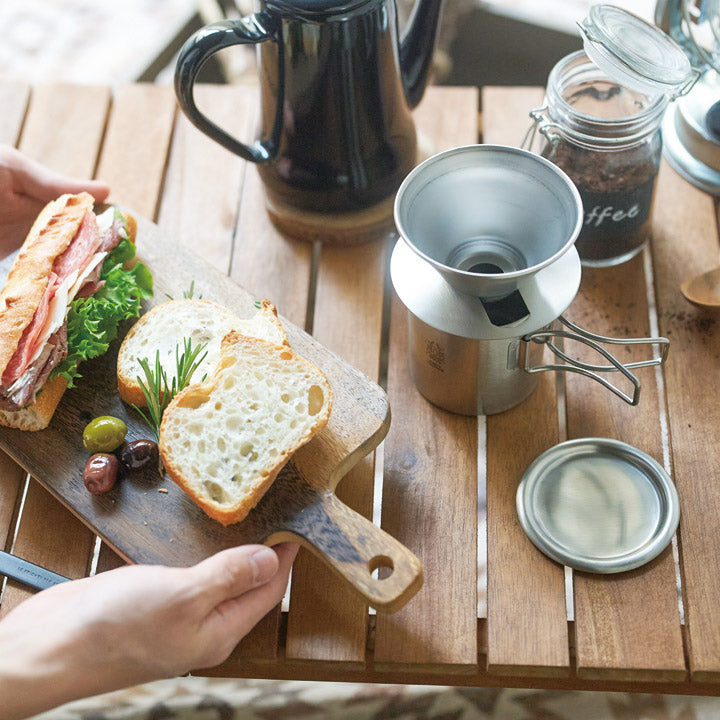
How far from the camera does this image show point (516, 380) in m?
1.22

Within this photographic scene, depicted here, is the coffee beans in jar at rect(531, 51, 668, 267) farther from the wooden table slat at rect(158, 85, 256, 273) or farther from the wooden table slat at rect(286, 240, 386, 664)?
the wooden table slat at rect(158, 85, 256, 273)

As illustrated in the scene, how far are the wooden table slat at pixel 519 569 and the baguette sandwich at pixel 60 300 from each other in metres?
0.60

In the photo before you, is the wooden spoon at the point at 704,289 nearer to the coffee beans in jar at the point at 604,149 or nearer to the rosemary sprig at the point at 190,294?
the coffee beans in jar at the point at 604,149

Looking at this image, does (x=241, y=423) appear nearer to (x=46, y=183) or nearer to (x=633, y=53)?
(x=46, y=183)

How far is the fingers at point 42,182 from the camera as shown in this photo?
143 cm

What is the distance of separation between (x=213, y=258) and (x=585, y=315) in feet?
2.07

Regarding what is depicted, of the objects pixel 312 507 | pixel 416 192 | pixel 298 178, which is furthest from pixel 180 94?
pixel 312 507

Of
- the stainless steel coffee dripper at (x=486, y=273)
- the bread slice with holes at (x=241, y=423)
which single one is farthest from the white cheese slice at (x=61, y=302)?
the stainless steel coffee dripper at (x=486, y=273)

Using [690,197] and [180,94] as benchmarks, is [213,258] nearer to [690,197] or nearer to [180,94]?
[180,94]

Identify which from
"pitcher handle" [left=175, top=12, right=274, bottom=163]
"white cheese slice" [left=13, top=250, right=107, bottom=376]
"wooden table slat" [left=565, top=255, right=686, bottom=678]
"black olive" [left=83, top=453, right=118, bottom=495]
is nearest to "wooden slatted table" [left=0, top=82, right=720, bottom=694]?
"wooden table slat" [left=565, top=255, right=686, bottom=678]

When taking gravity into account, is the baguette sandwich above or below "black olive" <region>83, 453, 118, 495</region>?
above

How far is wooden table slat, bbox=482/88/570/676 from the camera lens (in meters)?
1.09

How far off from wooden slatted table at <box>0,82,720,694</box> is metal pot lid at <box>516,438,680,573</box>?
0.03 meters

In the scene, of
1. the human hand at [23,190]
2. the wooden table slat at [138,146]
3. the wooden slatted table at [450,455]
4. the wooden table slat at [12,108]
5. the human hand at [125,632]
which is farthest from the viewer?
the wooden table slat at [12,108]
